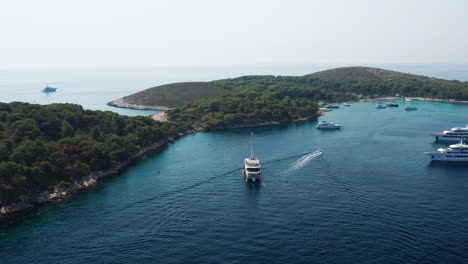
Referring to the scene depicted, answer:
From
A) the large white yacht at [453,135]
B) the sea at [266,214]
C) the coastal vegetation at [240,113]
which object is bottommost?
the sea at [266,214]

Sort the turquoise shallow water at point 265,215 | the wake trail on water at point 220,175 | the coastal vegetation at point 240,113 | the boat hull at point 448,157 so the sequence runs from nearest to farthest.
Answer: the turquoise shallow water at point 265,215, the wake trail on water at point 220,175, the boat hull at point 448,157, the coastal vegetation at point 240,113

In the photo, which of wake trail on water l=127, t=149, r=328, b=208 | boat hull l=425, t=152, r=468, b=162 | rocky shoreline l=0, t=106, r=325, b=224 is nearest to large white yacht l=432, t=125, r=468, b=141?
boat hull l=425, t=152, r=468, b=162

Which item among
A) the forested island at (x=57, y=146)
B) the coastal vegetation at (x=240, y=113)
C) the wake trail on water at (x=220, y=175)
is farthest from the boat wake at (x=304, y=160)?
the coastal vegetation at (x=240, y=113)

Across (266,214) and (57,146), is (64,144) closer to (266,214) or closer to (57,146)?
(57,146)

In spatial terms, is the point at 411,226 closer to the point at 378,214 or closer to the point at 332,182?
the point at 378,214

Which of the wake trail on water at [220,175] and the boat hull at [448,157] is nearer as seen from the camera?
the wake trail on water at [220,175]

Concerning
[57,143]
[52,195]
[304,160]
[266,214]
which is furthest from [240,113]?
[266,214]

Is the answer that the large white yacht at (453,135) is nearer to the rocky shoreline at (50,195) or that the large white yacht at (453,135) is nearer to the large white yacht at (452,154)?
the large white yacht at (452,154)
